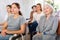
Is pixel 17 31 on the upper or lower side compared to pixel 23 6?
lower

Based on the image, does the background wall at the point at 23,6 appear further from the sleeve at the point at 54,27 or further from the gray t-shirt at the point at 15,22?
the sleeve at the point at 54,27

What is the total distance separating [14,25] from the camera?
5.76 ft

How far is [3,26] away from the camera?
1759 mm

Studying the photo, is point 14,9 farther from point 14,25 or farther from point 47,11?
point 47,11

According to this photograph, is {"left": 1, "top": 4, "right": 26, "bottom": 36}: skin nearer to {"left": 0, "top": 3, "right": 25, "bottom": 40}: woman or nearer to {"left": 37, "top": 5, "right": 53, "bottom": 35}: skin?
{"left": 0, "top": 3, "right": 25, "bottom": 40}: woman

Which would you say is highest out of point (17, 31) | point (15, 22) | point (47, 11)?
point (47, 11)

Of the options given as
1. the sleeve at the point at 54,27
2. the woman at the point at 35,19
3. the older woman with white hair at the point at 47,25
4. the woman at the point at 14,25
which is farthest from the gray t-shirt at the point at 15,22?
the sleeve at the point at 54,27

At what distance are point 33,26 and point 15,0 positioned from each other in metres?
0.39

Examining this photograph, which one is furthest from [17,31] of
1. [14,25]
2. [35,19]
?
[35,19]

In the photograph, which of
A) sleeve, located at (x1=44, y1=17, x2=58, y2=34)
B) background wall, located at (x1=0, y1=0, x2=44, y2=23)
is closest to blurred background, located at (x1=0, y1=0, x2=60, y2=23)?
background wall, located at (x1=0, y1=0, x2=44, y2=23)

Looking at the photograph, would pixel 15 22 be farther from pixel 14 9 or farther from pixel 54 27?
pixel 54 27

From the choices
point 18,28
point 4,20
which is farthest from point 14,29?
point 4,20

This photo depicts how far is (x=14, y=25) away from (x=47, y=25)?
A: 1.34 feet

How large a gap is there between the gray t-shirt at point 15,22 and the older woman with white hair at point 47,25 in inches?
8.8
